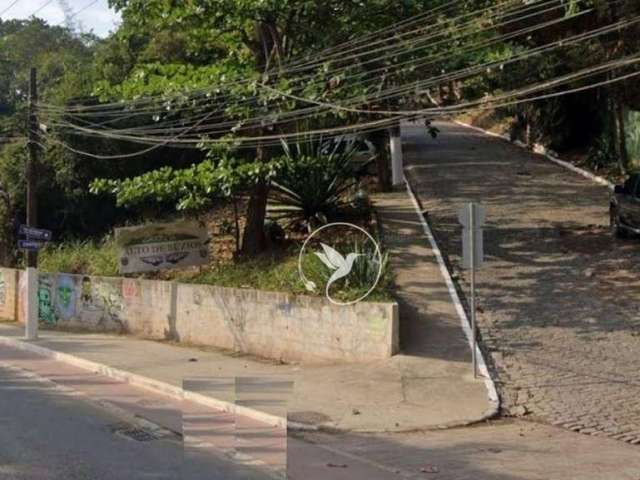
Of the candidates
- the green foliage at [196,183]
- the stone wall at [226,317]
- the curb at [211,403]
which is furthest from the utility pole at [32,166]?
the curb at [211,403]

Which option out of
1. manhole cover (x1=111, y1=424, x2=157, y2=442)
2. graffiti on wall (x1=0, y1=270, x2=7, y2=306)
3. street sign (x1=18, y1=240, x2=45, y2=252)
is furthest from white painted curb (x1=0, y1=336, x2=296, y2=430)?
graffiti on wall (x1=0, y1=270, x2=7, y2=306)

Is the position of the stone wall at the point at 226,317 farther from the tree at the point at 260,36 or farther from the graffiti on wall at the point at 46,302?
the tree at the point at 260,36

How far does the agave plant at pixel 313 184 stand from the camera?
20016 mm

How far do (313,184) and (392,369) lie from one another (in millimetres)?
7732

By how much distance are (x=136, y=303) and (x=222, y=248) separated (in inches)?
121

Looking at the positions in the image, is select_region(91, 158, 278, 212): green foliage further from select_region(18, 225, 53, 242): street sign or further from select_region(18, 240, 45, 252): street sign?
select_region(18, 240, 45, 252): street sign

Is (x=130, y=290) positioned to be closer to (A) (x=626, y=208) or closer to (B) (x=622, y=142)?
(A) (x=626, y=208)

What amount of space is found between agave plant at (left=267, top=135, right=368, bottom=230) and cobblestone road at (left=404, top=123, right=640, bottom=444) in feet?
8.37

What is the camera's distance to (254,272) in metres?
19.0

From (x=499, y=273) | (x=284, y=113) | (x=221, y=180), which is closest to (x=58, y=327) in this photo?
(x=221, y=180)

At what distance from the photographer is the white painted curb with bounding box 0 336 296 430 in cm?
983

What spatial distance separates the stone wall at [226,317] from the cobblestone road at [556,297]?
1.97 meters

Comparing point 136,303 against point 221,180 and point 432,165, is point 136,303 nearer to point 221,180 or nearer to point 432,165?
point 221,180

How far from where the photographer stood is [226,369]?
15.1 meters
